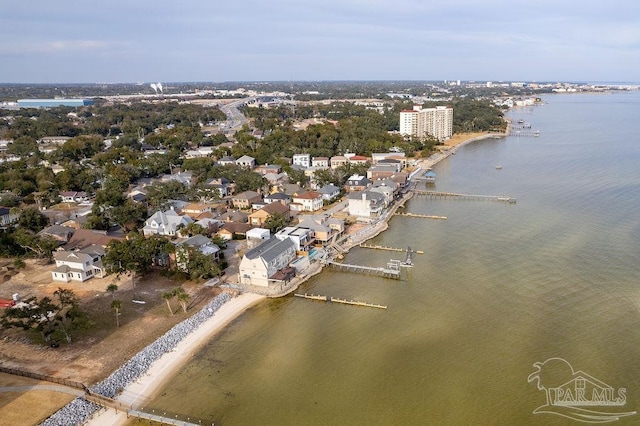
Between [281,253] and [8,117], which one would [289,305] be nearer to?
[281,253]

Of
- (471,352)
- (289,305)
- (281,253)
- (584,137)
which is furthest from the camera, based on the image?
(584,137)

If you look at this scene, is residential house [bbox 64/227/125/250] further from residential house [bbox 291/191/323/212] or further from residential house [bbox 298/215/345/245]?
residential house [bbox 291/191/323/212]

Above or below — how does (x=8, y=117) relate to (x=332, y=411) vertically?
above

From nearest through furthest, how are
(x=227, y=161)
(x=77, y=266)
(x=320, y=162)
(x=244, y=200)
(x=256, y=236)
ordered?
(x=77, y=266) < (x=256, y=236) < (x=244, y=200) < (x=227, y=161) < (x=320, y=162)

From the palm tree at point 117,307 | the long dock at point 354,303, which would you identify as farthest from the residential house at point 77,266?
the long dock at point 354,303

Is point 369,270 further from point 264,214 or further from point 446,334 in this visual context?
point 264,214

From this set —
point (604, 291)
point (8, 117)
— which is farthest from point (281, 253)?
point (8, 117)

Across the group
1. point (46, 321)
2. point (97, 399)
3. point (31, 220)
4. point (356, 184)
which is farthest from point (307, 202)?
point (97, 399)
